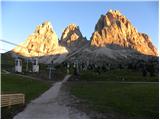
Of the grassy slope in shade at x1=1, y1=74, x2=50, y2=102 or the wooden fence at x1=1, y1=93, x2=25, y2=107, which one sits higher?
the grassy slope in shade at x1=1, y1=74, x2=50, y2=102

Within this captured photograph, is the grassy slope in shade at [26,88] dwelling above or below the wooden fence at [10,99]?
above

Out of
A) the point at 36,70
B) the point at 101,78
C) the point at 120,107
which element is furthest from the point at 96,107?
the point at 36,70

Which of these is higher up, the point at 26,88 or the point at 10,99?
the point at 26,88

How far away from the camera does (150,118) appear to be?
31.2 m

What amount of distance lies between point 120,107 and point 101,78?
115490 mm

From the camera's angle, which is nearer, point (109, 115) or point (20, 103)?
point (109, 115)

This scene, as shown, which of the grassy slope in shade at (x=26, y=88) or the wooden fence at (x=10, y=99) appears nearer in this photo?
the wooden fence at (x=10, y=99)

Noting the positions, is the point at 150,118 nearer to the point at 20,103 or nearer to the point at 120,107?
the point at 120,107

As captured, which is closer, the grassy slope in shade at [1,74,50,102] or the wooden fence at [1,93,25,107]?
the wooden fence at [1,93,25,107]

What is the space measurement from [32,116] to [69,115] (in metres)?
3.23

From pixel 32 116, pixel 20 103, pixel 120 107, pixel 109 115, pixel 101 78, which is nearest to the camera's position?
pixel 32 116

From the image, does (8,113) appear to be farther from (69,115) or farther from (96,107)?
(96,107)

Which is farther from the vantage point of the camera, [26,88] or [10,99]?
[26,88]

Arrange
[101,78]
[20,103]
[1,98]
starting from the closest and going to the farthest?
[1,98]
[20,103]
[101,78]
